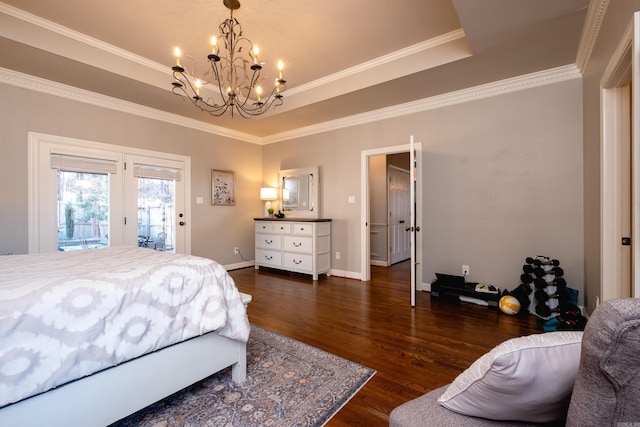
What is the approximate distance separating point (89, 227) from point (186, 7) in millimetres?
2838

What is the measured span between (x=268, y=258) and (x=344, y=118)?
8.65 feet

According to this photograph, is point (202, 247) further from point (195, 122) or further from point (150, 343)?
point (150, 343)

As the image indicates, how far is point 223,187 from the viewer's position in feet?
16.7

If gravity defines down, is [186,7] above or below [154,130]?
above

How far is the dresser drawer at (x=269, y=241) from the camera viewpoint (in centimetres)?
489

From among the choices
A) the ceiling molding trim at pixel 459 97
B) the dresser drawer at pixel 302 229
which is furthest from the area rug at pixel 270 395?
the ceiling molding trim at pixel 459 97

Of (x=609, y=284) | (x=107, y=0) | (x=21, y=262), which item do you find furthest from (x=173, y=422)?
(x=107, y=0)

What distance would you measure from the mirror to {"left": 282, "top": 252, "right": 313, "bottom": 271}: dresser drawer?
2.39 ft

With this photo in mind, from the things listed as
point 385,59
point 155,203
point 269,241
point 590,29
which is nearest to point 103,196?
point 155,203

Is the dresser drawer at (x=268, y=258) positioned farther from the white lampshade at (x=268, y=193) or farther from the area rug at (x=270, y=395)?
the area rug at (x=270, y=395)

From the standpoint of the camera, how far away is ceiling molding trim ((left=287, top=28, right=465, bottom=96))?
9.41 feet

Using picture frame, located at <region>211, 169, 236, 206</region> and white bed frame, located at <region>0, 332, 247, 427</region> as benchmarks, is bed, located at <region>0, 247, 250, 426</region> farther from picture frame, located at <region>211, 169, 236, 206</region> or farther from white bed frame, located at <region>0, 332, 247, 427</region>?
picture frame, located at <region>211, 169, 236, 206</region>

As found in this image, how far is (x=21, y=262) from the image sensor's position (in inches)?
70.8

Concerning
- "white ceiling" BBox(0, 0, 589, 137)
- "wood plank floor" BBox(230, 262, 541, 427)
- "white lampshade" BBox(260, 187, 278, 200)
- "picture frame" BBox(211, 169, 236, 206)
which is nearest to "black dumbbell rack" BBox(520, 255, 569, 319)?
"wood plank floor" BBox(230, 262, 541, 427)
